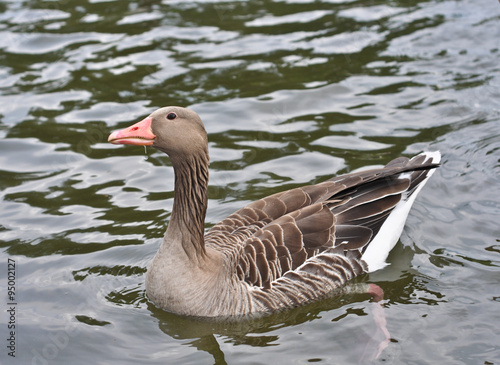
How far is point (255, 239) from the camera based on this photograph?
24.8ft

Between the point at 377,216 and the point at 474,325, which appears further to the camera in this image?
the point at 377,216

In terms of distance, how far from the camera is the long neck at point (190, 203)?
730 centimetres

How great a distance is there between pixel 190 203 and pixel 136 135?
1014mm

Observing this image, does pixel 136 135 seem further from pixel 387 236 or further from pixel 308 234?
pixel 387 236

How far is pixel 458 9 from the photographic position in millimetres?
15641

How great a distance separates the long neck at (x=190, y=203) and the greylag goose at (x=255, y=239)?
11mm

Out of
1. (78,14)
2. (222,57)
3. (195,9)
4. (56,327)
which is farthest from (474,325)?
(78,14)

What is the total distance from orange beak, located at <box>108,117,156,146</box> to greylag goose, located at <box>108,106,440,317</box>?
0.03ft

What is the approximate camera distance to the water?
284 inches

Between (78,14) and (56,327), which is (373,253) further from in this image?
(78,14)

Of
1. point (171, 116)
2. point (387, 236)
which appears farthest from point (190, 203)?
point (387, 236)

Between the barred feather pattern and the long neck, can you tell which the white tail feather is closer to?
the barred feather pattern

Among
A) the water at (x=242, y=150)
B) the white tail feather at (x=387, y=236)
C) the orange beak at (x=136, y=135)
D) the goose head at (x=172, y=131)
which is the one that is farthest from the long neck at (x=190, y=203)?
the white tail feather at (x=387, y=236)

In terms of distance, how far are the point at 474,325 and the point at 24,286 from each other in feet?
16.8
